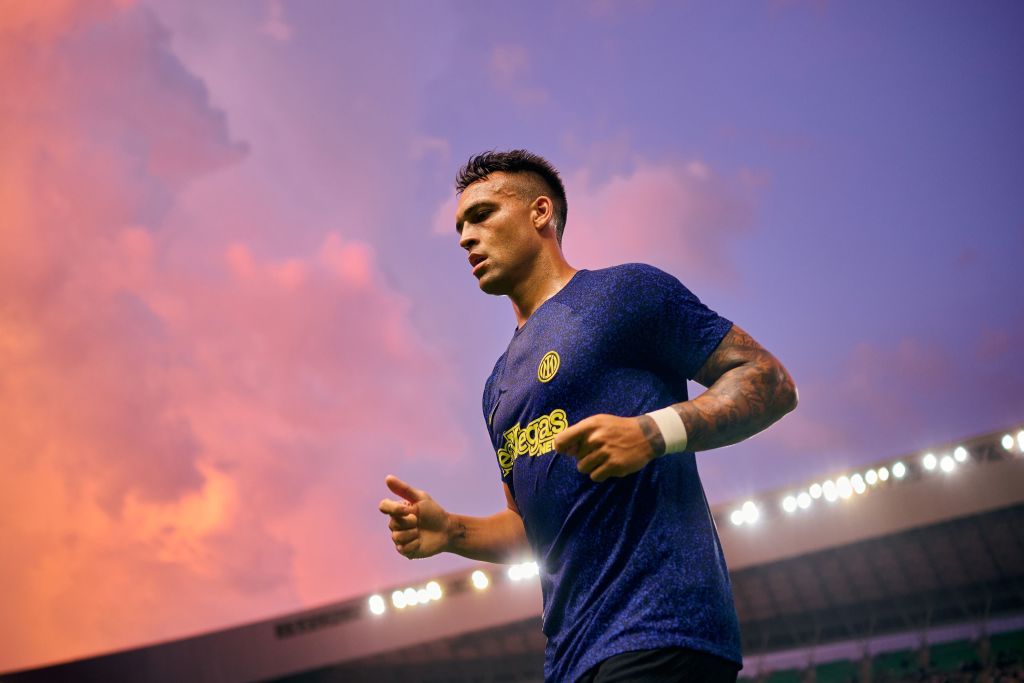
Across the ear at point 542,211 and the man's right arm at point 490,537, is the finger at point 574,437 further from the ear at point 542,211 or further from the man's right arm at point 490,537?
the ear at point 542,211

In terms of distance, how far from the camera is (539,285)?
278 centimetres

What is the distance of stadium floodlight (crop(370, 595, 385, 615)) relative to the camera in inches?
1013

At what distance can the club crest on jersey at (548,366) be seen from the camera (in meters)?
2.36

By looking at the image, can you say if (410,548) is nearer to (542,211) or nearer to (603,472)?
(603,472)

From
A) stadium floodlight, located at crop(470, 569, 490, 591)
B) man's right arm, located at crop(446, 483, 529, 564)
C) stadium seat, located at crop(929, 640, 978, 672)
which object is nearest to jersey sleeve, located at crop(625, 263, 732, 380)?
man's right arm, located at crop(446, 483, 529, 564)

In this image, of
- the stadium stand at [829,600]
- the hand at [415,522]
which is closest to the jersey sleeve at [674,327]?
the hand at [415,522]

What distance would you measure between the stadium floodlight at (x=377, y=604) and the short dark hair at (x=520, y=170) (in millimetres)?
24549

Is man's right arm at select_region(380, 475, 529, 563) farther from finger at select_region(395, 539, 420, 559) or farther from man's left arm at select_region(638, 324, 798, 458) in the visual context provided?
man's left arm at select_region(638, 324, 798, 458)

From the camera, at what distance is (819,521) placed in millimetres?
23281

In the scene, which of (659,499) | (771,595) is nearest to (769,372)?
(659,499)

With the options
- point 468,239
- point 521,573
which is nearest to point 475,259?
point 468,239

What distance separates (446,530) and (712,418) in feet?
3.64

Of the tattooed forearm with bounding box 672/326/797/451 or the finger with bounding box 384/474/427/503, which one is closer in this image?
the tattooed forearm with bounding box 672/326/797/451

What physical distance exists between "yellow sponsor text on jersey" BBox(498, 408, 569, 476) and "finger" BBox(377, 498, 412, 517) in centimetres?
41
